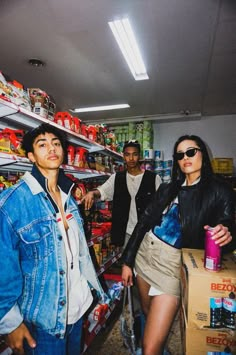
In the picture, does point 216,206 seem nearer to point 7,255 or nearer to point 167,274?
point 167,274

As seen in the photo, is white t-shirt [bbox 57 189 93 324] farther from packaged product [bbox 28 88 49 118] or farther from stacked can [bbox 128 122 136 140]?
stacked can [bbox 128 122 136 140]

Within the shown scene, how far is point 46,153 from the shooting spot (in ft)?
5.16

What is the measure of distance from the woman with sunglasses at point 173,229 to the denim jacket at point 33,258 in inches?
31.3

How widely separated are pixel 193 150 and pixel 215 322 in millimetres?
1183

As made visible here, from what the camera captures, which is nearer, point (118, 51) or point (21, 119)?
point (21, 119)

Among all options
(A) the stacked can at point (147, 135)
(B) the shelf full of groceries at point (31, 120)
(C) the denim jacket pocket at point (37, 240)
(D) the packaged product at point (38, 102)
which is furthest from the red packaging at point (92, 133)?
(A) the stacked can at point (147, 135)

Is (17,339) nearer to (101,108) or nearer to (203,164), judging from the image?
(203,164)

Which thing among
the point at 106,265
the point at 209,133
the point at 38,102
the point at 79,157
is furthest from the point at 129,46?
the point at 209,133

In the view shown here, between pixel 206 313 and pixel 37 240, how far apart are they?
1037 mm

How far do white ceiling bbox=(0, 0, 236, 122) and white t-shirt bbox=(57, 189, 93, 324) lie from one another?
8.94 feet

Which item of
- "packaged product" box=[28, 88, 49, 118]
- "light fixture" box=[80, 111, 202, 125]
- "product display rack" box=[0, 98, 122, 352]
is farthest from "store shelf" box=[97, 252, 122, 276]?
"light fixture" box=[80, 111, 202, 125]

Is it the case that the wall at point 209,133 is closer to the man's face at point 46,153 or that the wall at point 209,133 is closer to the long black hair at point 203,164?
the long black hair at point 203,164

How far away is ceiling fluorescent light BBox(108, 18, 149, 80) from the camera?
3240 millimetres

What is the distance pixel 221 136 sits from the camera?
716 cm
